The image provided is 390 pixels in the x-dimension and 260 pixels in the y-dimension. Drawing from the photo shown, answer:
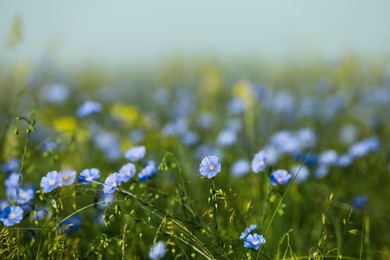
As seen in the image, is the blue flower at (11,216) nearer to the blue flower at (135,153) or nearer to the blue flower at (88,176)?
the blue flower at (88,176)

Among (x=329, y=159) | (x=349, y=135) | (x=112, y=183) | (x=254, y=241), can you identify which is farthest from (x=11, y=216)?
(x=349, y=135)

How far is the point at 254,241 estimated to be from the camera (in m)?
1.59

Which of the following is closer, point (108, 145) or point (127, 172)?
point (127, 172)

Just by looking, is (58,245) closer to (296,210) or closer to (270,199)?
(270,199)

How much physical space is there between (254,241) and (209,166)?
305mm

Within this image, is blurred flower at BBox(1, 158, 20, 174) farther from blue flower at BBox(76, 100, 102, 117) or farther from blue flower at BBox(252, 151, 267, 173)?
blue flower at BBox(252, 151, 267, 173)

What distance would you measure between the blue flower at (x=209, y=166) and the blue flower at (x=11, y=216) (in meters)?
0.72

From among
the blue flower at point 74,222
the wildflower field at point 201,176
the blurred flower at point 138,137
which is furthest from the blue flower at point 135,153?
the blurred flower at point 138,137

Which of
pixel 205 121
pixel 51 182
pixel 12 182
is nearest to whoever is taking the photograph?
pixel 51 182

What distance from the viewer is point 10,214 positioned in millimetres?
1760

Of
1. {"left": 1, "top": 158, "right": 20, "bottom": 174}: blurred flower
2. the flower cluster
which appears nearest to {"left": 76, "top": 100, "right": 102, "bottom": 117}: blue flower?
{"left": 1, "top": 158, "right": 20, "bottom": 174}: blurred flower

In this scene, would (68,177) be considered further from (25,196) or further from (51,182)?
(25,196)

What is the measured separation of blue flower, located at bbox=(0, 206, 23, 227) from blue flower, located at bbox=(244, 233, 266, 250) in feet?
2.77

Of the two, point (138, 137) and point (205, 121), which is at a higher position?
point (138, 137)
